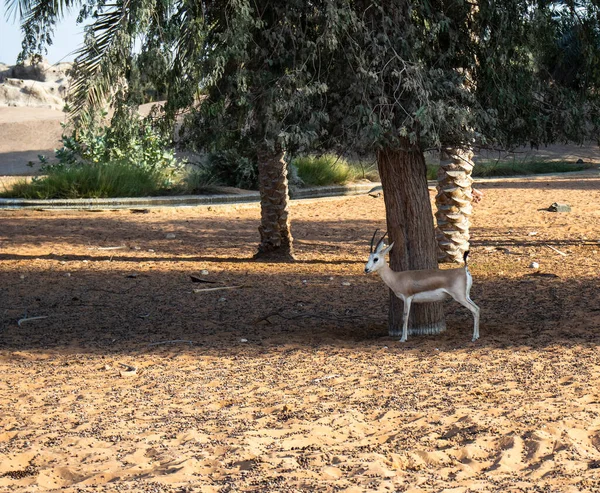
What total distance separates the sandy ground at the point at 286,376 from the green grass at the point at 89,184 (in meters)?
5.30

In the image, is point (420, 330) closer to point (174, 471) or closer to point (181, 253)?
point (174, 471)

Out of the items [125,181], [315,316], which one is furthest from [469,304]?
[125,181]

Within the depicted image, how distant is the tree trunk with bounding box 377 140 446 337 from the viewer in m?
8.09

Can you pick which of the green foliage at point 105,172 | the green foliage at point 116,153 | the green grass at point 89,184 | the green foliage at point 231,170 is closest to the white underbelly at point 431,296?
the green foliage at point 105,172

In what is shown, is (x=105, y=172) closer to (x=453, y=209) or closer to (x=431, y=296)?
(x=453, y=209)

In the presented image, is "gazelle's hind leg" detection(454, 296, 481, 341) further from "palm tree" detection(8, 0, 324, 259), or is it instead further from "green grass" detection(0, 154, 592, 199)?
"green grass" detection(0, 154, 592, 199)

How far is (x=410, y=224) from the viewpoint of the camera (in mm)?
8250

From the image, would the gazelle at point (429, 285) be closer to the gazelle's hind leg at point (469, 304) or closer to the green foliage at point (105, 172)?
the gazelle's hind leg at point (469, 304)

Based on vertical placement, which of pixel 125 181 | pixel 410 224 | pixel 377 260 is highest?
pixel 125 181

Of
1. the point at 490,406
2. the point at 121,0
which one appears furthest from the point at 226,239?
the point at 490,406

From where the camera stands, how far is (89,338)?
8.55 m

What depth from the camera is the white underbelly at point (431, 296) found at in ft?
25.7

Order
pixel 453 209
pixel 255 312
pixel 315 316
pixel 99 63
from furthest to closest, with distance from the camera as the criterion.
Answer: pixel 453 209 → pixel 255 312 → pixel 315 316 → pixel 99 63

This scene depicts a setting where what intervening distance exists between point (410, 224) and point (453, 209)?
393 cm
